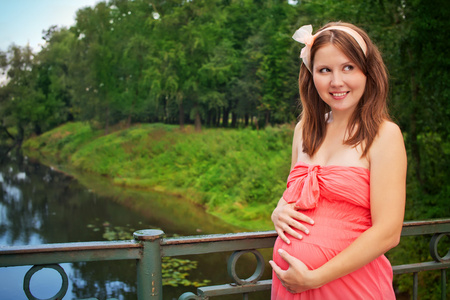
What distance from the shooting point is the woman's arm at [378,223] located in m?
1.46

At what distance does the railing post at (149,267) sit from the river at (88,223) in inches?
254

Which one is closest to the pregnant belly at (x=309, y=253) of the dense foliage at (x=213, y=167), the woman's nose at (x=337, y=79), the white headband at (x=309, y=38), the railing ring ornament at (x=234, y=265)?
the railing ring ornament at (x=234, y=265)

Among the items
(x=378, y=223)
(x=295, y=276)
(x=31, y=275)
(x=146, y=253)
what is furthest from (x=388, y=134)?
(x=31, y=275)

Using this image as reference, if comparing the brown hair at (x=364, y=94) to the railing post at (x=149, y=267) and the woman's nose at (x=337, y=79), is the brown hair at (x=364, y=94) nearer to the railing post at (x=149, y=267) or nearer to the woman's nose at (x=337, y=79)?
the woman's nose at (x=337, y=79)

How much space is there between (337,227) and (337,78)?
55 cm

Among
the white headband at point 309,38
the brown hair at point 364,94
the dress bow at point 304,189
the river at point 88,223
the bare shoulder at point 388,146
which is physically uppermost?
the white headband at point 309,38

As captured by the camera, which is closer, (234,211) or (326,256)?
(326,256)

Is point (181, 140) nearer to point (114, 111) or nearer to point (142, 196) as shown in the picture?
point (142, 196)

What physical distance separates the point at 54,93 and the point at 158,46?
16.9m

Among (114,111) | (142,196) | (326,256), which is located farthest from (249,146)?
(326,256)

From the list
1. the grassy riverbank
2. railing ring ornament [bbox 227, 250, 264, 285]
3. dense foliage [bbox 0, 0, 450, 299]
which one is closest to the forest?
dense foliage [bbox 0, 0, 450, 299]

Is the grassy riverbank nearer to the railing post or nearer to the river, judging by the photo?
the river

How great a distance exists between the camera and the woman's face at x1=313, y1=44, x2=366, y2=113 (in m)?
1.58

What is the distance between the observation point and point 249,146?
18812mm
